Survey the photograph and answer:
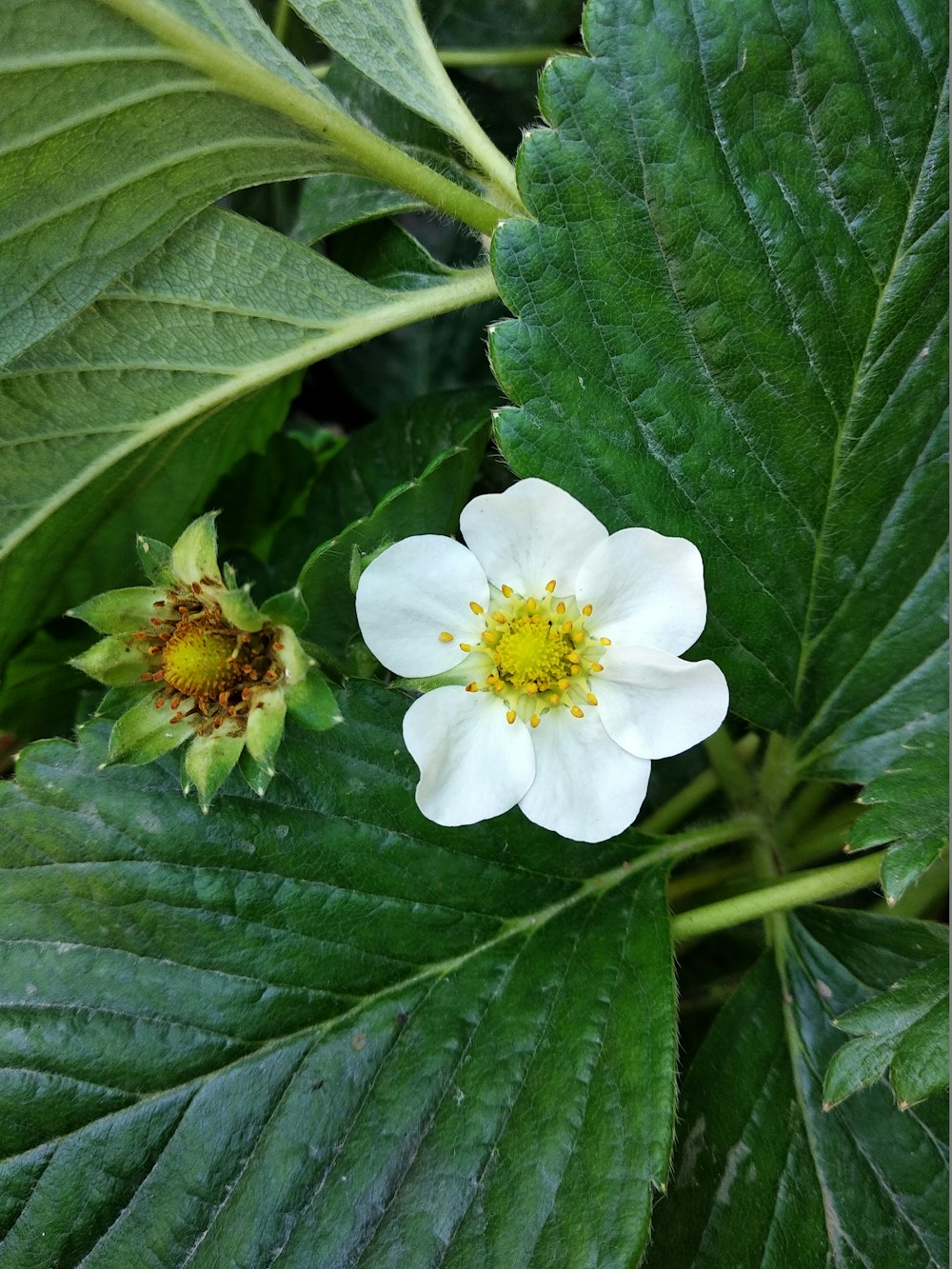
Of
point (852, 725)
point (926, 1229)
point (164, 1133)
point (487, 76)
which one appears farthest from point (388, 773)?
point (487, 76)

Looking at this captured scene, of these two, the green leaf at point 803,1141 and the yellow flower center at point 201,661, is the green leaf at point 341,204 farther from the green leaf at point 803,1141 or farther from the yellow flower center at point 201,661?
the green leaf at point 803,1141

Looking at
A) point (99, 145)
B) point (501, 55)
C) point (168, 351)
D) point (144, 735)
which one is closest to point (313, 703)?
point (144, 735)

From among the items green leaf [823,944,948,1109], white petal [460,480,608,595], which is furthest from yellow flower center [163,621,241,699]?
green leaf [823,944,948,1109]

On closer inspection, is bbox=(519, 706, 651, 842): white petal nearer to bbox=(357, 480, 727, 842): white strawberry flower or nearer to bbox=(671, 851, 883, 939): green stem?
bbox=(357, 480, 727, 842): white strawberry flower

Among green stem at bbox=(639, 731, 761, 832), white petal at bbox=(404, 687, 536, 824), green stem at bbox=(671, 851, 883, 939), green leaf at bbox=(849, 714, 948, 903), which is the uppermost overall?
white petal at bbox=(404, 687, 536, 824)

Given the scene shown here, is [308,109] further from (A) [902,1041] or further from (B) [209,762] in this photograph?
(A) [902,1041]

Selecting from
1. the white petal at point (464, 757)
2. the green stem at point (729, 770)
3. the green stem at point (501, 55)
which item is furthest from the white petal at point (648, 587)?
the green stem at point (501, 55)

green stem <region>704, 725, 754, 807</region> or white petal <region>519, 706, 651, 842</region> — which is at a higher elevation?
white petal <region>519, 706, 651, 842</region>
